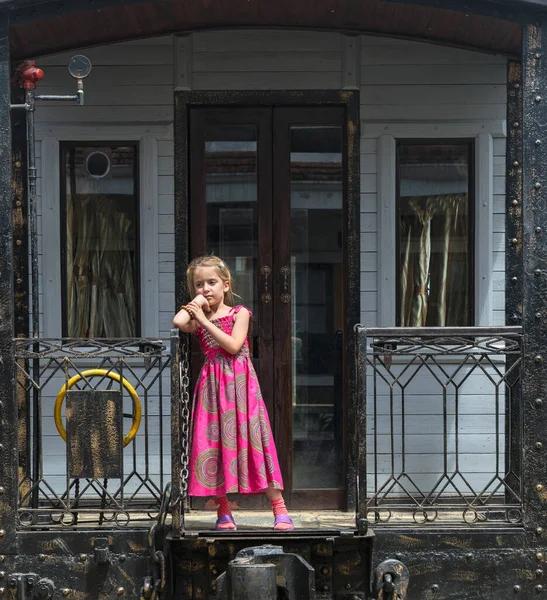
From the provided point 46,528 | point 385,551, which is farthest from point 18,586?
point 385,551

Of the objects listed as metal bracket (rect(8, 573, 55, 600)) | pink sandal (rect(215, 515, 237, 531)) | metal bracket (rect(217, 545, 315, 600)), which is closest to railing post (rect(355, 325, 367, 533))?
metal bracket (rect(217, 545, 315, 600))

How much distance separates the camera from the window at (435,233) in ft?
24.1

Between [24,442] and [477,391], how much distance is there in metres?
3.28

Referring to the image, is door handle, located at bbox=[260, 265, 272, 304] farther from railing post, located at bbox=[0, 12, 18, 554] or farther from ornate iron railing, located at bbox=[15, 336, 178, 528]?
railing post, located at bbox=[0, 12, 18, 554]

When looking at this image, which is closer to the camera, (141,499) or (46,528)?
(46,528)

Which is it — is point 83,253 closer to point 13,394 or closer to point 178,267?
point 178,267

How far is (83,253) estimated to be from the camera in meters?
7.33

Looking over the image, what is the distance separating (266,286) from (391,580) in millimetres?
2316

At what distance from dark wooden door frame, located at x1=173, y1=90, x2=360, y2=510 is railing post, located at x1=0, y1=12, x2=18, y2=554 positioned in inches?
61.3

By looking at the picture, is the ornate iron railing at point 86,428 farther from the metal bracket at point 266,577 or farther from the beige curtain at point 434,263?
the beige curtain at point 434,263

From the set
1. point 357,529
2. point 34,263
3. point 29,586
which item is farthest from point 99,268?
point 357,529

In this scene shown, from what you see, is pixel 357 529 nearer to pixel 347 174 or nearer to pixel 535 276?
pixel 535 276

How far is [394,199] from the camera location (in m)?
7.27

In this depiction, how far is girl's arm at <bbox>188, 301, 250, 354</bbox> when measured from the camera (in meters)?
5.86
